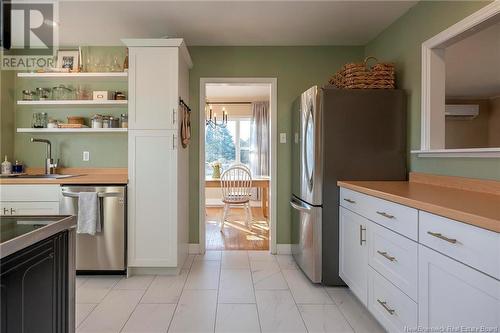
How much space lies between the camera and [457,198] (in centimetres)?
142

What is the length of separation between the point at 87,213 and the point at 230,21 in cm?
212

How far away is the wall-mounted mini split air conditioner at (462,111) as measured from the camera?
228 cm

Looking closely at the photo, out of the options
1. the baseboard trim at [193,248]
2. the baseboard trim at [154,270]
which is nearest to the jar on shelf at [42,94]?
the baseboard trim at [154,270]

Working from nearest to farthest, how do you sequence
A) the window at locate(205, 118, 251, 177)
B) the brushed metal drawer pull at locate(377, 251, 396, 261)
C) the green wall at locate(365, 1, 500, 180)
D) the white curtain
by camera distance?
the brushed metal drawer pull at locate(377, 251, 396, 261)
the green wall at locate(365, 1, 500, 180)
the white curtain
the window at locate(205, 118, 251, 177)

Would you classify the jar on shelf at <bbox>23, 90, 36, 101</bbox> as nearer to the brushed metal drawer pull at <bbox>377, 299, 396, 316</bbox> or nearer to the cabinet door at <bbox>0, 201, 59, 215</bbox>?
the cabinet door at <bbox>0, 201, 59, 215</bbox>

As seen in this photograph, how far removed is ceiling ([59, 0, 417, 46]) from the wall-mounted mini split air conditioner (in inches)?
35.7

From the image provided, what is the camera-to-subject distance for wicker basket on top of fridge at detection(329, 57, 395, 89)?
2.36 m

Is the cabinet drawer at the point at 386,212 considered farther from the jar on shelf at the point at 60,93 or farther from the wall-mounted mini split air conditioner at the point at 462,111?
the jar on shelf at the point at 60,93

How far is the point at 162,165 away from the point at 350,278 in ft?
5.91

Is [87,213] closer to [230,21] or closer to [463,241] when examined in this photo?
[230,21]

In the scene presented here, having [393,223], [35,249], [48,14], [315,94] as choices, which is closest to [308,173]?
[315,94]

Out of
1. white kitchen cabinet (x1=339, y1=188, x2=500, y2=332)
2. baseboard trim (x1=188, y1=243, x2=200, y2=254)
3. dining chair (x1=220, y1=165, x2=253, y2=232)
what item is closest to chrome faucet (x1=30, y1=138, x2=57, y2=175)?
baseboard trim (x1=188, y1=243, x2=200, y2=254)

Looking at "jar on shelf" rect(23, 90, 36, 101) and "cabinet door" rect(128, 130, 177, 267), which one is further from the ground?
"jar on shelf" rect(23, 90, 36, 101)

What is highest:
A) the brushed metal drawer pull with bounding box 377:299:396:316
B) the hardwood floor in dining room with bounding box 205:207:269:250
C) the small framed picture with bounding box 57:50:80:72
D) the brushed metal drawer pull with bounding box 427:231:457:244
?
the small framed picture with bounding box 57:50:80:72
